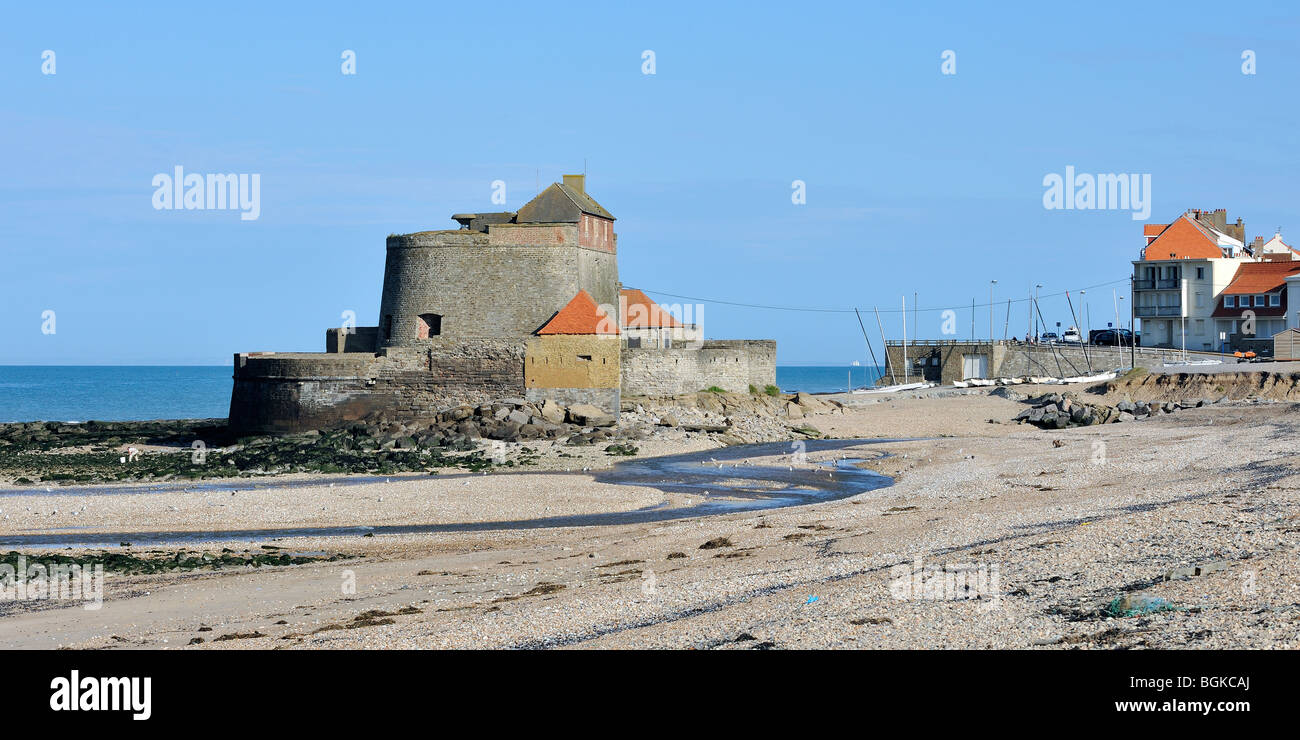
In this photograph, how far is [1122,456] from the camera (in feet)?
76.6

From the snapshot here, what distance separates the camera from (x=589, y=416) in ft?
104

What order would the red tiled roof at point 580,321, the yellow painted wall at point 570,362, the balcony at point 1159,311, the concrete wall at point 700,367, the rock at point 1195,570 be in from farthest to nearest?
1. the balcony at point 1159,311
2. the concrete wall at point 700,367
3. the red tiled roof at point 580,321
4. the yellow painted wall at point 570,362
5. the rock at point 1195,570

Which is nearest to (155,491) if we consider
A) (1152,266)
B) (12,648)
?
(12,648)

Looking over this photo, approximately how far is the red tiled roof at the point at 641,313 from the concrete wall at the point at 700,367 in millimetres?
1788

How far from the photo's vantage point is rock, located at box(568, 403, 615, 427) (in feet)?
103

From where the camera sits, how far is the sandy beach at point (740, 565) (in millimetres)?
9164

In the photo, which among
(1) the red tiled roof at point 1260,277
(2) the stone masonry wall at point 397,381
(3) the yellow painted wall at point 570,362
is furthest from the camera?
(1) the red tiled roof at point 1260,277

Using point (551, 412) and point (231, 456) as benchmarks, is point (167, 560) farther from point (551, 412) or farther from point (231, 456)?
point (551, 412)

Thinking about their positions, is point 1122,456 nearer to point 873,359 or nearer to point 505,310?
point 505,310

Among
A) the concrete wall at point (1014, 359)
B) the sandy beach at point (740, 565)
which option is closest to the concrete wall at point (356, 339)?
the sandy beach at point (740, 565)

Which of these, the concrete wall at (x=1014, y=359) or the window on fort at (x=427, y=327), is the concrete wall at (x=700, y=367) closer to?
the window on fort at (x=427, y=327)

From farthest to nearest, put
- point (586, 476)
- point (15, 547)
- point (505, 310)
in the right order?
point (505, 310)
point (586, 476)
point (15, 547)

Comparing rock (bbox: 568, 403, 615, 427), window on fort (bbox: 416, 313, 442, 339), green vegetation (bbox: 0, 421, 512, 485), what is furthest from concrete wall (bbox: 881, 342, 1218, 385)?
green vegetation (bbox: 0, 421, 512, 485)

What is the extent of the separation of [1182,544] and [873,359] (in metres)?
50.4
